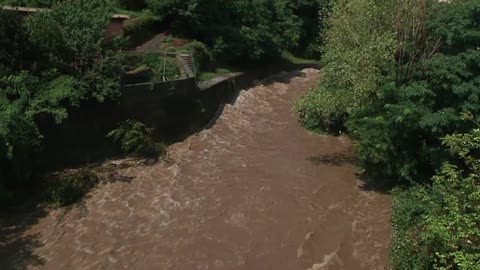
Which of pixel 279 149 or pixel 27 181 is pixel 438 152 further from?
pixel 27 181

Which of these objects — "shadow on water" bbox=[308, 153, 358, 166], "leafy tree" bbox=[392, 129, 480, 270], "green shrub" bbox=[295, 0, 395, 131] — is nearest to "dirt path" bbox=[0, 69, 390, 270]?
"shadow on water" bbox=[308, 153, 358, 166]

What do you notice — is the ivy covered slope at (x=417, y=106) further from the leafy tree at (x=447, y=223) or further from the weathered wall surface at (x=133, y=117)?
the weathered wall surface at (x=133, y=117)

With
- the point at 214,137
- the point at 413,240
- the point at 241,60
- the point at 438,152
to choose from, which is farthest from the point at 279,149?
the point at 241,60

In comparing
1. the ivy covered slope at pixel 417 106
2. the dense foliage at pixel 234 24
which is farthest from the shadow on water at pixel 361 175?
the dense foliage at pixel 234 24

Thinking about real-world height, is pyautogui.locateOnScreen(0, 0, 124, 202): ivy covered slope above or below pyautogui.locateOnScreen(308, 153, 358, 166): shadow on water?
above

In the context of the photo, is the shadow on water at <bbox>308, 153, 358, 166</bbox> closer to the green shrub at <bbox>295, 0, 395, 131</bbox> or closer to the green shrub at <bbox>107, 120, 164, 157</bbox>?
the green shrub at <bbox>295, 0, 395, 131</bbox>

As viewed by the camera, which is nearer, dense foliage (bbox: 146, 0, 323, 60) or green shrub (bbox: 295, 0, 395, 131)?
green shrub (bbox: 295, 0, 395, 131)

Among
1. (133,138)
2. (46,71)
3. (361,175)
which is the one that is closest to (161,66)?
(133,138)
